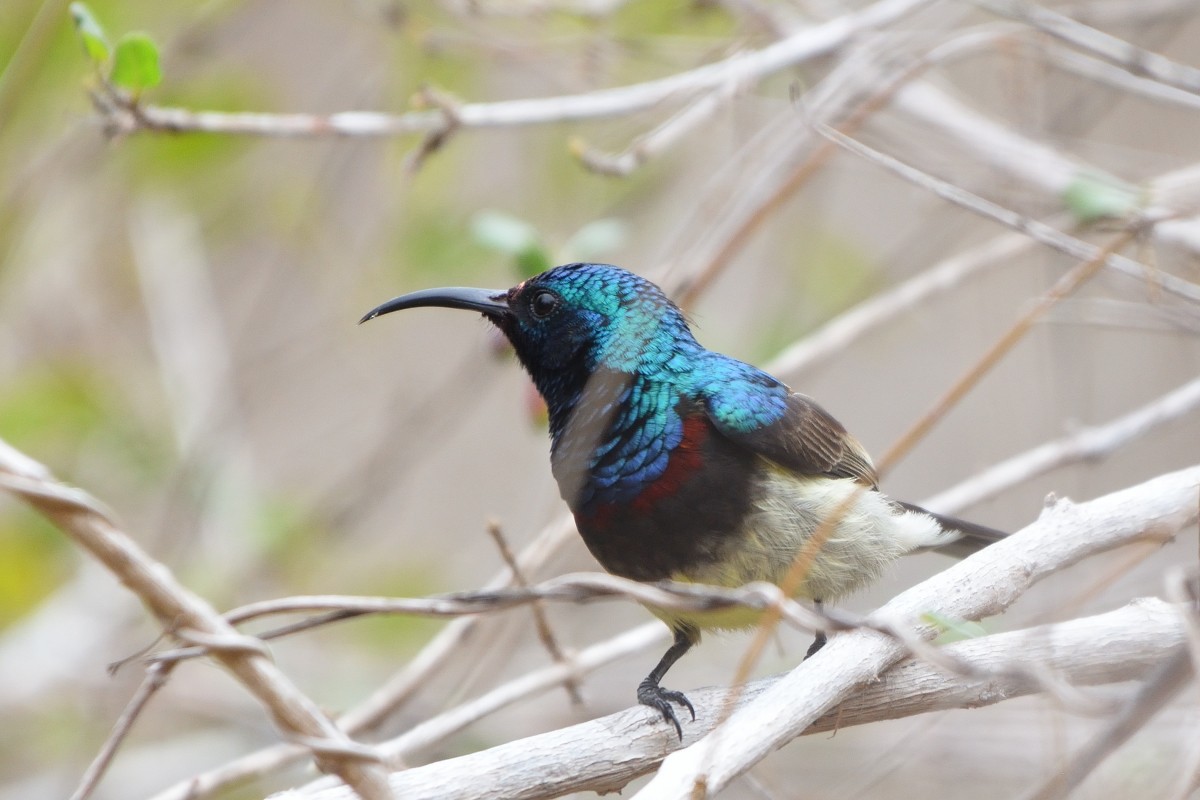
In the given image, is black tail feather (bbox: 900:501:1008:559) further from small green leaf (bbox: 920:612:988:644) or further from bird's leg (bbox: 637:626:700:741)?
small green leaf (bbox: 920:612:988:644)

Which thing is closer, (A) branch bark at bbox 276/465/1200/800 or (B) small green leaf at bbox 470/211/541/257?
(A) branch bark at bbox 276/465/1200/800

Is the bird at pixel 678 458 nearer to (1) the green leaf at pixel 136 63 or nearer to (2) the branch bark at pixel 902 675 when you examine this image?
(2) the branch bark at pixel 902 675

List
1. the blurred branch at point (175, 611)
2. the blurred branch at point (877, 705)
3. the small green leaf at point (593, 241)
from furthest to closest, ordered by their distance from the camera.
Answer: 1. the small green leaf at point (593, 241)
2. the blurred branch at point (877, 705)
3. the blurred branch at point (175, 611)

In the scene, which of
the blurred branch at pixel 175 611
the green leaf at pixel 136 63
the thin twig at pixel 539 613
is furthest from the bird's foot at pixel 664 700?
the green leaf at pixel 136 63

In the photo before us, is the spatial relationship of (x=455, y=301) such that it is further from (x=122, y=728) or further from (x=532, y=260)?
(x=122, y=728)

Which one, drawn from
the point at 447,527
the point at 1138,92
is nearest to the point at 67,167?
the point at 447,527

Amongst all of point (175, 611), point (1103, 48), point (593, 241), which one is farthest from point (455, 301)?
point (1103, 48)

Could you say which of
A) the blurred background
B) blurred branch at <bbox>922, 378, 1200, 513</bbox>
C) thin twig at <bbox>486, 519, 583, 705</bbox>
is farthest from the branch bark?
blurred branch at <bbox>922, 378, 1200, 513</bbox>
